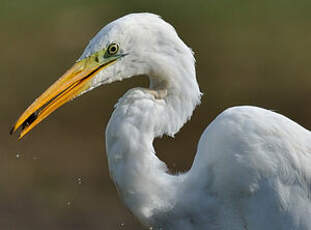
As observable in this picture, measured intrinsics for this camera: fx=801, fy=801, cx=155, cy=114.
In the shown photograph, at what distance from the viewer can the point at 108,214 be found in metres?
7.35

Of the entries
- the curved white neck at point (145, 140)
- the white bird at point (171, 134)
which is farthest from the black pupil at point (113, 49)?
the curved white neck at point (145, 140)

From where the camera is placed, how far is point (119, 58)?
4.20 meters

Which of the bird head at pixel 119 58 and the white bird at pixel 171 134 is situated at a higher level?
the bird head at pixel 119 58

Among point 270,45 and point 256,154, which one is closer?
point 256,154

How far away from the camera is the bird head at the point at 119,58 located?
4.11 meters

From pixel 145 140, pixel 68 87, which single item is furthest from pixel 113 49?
pixel 145 140

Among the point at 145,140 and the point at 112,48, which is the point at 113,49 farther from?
the point at 145,140

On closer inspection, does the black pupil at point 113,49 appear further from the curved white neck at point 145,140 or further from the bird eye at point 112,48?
the curved white neck at point 145,140

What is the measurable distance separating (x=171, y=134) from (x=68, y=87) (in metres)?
0.61

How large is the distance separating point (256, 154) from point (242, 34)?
21.7ft

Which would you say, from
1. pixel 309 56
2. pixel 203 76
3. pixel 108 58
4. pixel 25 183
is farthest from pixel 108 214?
pixel 309 56

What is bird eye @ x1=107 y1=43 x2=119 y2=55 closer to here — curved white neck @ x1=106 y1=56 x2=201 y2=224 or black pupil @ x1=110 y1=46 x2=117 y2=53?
black pupil @ x1=110 y1=46 x2=117 y2=53

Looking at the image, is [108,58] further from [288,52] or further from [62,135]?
[288,52]

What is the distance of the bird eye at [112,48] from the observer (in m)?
4.13
